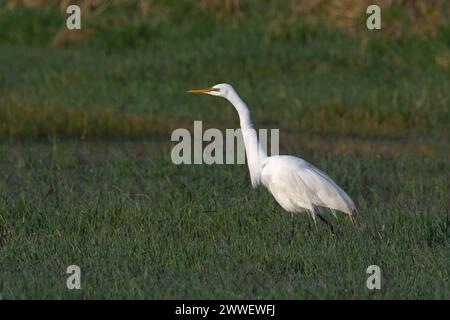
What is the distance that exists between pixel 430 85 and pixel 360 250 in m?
7.39

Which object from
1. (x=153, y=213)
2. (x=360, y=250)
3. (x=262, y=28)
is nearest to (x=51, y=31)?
(x=262, y=28)

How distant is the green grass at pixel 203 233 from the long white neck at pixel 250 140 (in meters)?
0.27

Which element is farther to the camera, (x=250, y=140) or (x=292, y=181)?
(x=250, y=140)

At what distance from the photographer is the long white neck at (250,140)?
7949 millimetres

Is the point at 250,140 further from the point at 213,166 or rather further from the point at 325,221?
the point at 213,166

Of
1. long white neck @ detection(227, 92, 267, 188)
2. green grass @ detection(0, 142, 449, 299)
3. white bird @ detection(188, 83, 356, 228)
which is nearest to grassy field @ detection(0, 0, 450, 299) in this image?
green grass @ detection(0, 142, 449, 299)

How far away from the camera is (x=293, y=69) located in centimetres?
1516

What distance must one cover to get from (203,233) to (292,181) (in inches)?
25.8

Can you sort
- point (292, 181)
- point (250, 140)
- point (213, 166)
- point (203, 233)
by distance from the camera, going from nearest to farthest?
point (203, 233)
point (292, 181)
point (250, 140)
point (213, 166)

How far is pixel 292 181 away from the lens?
Answer: 7.78 meters

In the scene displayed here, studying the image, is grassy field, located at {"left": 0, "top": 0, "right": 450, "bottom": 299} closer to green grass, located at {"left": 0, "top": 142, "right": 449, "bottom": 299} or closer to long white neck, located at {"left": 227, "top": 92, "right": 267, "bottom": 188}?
green grass, located at {"left": 0, "top": 142, "right": 449, "bottom": 299}

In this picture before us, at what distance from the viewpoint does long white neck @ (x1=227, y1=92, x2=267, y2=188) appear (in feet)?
26.1

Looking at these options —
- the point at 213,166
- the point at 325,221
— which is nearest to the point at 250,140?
the point at 325,221

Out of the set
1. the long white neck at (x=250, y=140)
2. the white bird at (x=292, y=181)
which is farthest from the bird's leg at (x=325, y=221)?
the long white neck at (x=250, y=140)
